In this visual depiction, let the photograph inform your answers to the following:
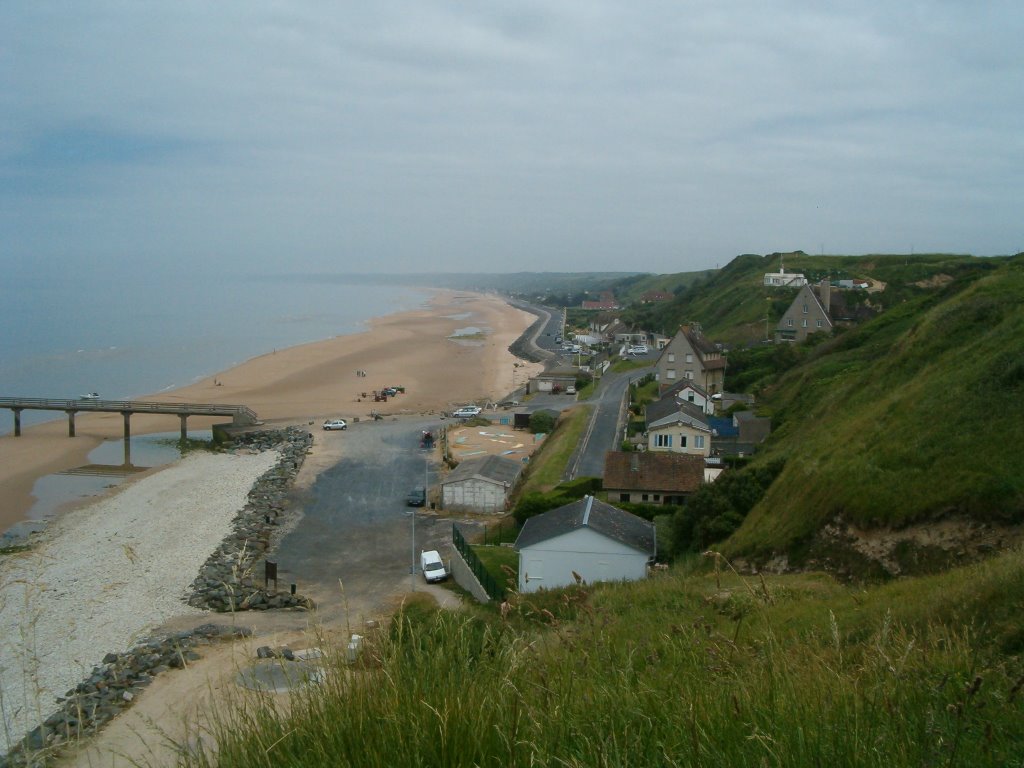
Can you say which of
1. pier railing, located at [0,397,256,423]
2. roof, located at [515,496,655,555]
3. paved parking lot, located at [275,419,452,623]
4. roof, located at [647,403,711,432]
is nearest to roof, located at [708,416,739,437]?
roof, located at [647,403,711,432]

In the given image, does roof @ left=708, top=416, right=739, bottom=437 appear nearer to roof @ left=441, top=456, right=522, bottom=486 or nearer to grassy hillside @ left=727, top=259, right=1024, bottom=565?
grassy hillside @ left=727, top=259, right=1024, bottom=565

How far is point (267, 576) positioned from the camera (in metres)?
22.5

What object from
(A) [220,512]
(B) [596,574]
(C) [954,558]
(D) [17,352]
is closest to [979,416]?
(C) [954,558]

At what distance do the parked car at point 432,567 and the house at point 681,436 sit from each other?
13.0m

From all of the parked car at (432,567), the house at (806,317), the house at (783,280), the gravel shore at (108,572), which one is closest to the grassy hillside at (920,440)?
the parked car at (432,567)

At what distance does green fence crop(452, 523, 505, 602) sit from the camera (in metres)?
17.7

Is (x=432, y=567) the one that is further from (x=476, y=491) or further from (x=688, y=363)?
(x=688, y=363)

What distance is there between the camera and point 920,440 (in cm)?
1727

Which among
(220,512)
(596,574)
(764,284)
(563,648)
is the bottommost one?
(220,512)

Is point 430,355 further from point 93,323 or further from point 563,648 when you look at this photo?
point 563,648

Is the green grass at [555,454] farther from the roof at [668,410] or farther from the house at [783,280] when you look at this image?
the house at [783,280]

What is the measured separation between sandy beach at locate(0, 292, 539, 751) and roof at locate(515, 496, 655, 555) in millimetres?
9323

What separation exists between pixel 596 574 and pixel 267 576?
9.87 meters

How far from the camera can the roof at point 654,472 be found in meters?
26.1
